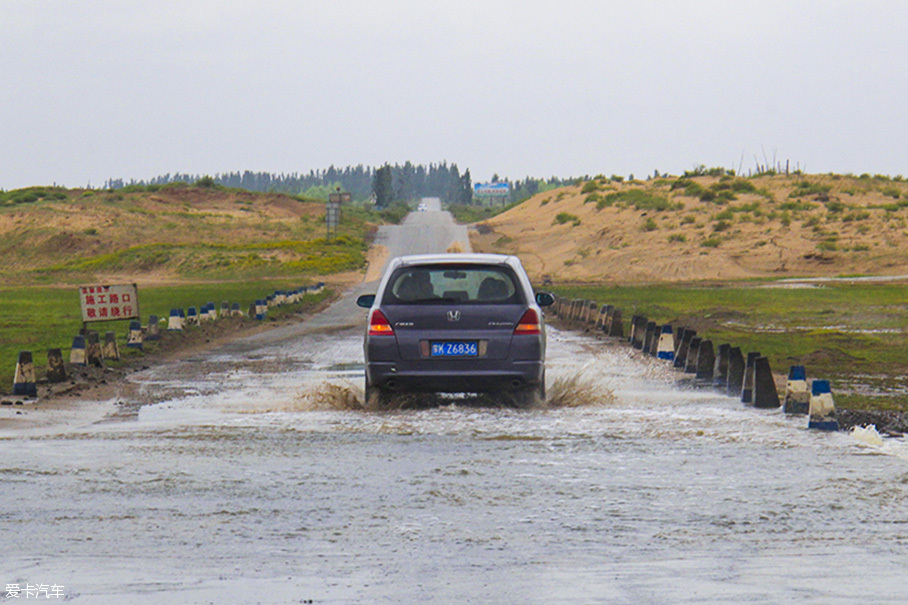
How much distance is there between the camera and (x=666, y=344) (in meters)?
20.8

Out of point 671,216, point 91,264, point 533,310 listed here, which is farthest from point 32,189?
point 533,310

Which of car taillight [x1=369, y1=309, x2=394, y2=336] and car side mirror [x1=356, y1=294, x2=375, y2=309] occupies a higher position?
car side mirror [x1=356, y1=294, x2=375, y2=309]

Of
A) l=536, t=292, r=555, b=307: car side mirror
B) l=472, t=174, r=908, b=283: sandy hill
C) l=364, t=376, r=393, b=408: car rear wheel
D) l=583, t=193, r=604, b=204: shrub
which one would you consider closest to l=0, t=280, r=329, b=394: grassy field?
l=364, t=376, r=393, b=408: car rear wheel

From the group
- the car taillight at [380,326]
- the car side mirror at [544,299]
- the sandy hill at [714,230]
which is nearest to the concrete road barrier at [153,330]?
the car side mirror at [544,299]

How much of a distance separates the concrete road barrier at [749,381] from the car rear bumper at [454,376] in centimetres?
279

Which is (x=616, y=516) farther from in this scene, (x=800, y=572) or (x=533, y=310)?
(x=533, y=310)

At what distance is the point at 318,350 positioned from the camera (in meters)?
22.1

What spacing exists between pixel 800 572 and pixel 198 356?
52.7 feet

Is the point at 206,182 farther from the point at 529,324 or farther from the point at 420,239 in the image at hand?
the point at 529,324

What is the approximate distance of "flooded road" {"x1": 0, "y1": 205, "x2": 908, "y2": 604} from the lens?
19.3 ft

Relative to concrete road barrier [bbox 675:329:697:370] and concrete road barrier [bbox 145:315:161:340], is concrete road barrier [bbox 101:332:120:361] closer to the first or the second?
concrete road barrier [bbox 145:315:161:340]

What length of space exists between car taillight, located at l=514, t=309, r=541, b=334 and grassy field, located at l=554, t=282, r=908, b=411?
3.55m

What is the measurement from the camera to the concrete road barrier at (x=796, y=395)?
1270cm

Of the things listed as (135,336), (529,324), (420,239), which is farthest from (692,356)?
(420,239)
